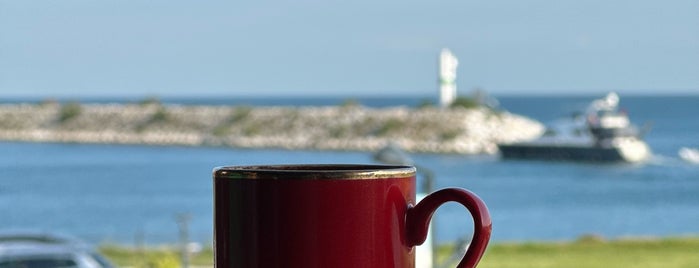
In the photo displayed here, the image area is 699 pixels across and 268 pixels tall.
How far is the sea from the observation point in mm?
39000

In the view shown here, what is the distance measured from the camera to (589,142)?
73812mm

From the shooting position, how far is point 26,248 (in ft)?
30.6

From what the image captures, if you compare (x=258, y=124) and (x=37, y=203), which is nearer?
(x=37, y=203)

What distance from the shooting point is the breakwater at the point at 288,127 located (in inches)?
3140

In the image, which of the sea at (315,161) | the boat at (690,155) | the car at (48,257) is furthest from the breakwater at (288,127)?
the car at (48,257)

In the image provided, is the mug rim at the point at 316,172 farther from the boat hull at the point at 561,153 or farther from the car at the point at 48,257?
the boat hull at the point at 561,153

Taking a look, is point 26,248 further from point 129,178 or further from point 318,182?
point 129,178

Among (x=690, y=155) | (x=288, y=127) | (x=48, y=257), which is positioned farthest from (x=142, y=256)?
(x=288, y=127)

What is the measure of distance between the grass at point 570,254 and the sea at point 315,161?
685 mm

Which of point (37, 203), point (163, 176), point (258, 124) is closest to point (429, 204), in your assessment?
point (37, 203)

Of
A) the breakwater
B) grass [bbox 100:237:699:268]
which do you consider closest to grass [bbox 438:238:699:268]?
grass [bbox 100:237:699:268]

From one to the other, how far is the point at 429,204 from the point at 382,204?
0.04 meters

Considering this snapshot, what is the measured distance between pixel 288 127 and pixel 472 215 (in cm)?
8358

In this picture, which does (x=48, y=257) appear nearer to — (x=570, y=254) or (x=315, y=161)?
(x=570, y=254)
